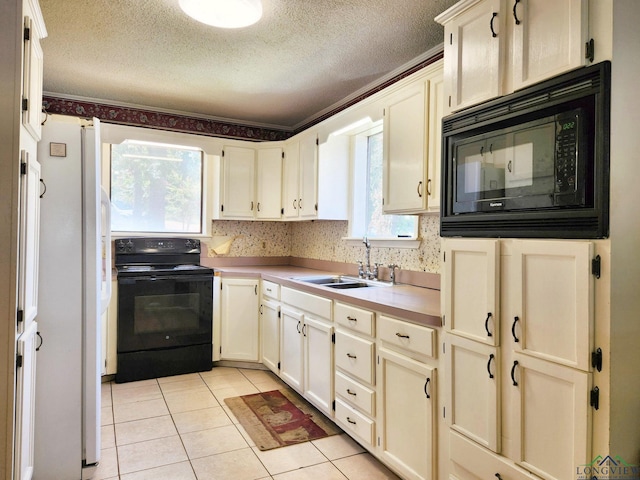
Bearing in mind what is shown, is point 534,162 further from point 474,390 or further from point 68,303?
point 68,303

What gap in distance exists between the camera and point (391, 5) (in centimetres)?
225

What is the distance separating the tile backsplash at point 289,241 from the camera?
148 inches

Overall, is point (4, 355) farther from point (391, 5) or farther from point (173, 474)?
point (391, 5)

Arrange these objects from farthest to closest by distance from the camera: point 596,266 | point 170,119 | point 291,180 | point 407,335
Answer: point 170,119 < point 291,180 < point 407,335 < point 596,266

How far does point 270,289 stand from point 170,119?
6.68 feet

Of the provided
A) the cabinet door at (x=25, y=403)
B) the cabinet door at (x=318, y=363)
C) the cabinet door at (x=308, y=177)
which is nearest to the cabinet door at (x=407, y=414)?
the cabinet door at (x=318, y=363)

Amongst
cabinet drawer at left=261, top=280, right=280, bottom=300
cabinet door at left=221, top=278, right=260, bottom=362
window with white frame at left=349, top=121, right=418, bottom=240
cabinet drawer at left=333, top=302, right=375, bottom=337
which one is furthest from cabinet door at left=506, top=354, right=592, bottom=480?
cabinet door at left=221, top=278, right=260, bottom=362

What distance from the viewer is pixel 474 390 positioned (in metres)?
1.65

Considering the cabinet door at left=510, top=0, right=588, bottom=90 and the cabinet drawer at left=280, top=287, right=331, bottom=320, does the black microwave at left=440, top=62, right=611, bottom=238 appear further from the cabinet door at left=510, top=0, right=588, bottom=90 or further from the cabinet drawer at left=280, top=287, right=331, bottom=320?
the cabinet drawer at left=280, top=287, right=331, bottom=320

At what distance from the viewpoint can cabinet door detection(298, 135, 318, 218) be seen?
363cm

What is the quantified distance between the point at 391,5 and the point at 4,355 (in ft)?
7.78

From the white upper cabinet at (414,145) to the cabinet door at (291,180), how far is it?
144 cm

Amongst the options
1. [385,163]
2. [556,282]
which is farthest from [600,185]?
[385,163]

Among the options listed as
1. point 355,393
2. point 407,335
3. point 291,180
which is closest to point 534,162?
point 407,335
